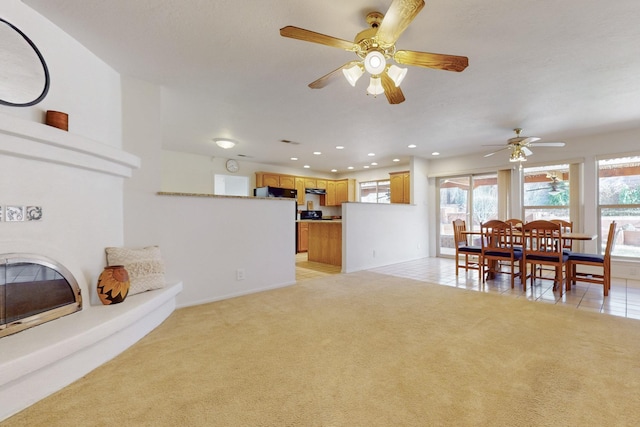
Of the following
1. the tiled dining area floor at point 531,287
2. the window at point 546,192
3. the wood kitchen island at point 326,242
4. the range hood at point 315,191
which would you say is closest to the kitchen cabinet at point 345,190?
the range hood at point 315,191

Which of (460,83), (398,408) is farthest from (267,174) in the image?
(398,408)

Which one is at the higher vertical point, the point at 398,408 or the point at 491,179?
the point at 491,179

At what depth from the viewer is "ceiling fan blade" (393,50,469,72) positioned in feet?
5.80

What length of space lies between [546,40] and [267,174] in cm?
607

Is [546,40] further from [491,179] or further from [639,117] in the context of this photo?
[491,179]

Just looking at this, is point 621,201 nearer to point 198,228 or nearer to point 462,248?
point 462,248

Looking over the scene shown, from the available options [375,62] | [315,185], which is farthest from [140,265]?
[315,185]

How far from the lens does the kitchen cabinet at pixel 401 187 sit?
266 inches

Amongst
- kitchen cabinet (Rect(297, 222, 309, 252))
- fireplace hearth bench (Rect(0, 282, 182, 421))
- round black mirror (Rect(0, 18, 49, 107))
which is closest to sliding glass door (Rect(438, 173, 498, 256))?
kitchen cabinet (Rect(297, 222, 309, 252))

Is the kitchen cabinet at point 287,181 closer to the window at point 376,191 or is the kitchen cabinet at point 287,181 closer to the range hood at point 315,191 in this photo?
the range hood at point 315,191

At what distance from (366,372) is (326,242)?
4235 mm

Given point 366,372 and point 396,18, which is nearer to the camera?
point 396,18

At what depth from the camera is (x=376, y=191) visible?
8.37m

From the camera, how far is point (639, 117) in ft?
12.6
